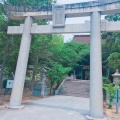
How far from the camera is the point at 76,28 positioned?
10023 mm

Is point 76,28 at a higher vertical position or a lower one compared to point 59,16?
lower

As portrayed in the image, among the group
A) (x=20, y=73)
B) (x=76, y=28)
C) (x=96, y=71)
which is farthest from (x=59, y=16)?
(x=20, y=73)

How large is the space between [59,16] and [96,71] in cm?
399

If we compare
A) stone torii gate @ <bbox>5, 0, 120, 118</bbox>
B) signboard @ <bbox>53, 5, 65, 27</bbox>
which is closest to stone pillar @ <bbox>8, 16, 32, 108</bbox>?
stone torii gate @ <bbox>5, 0, 120, 118</bbox>

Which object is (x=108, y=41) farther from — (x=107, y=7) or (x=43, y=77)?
(x=107, y=7)

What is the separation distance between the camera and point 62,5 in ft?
34.0

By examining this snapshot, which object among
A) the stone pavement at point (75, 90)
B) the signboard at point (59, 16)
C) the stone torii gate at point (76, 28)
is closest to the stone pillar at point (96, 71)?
the stone torii gate at point (76, 28)

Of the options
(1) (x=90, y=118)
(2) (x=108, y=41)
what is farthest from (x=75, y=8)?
(2) (x=108, y=41)

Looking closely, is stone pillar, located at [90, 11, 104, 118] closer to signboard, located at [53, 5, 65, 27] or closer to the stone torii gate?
the stone torii gate

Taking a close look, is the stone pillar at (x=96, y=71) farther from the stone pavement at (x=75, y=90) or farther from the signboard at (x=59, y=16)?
the stone pavement at (x=75, y=90)

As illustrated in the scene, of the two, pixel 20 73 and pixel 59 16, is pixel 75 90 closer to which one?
pixel 20 73

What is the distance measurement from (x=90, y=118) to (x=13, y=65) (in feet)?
34.8

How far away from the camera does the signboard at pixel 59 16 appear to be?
10.2 metres

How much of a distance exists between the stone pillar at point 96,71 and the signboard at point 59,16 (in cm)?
177
